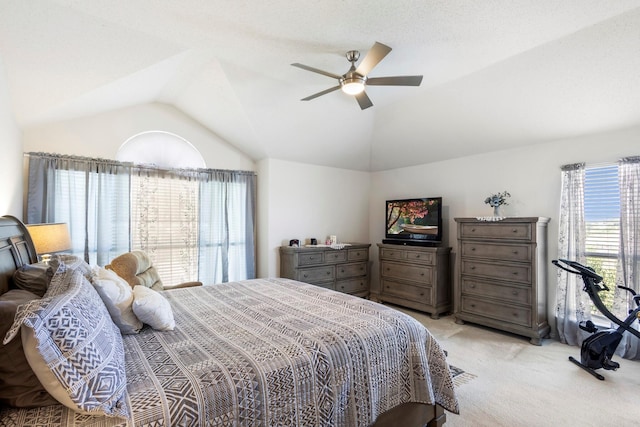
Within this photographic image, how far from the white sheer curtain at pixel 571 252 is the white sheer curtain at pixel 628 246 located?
0.30m

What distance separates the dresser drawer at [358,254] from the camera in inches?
195

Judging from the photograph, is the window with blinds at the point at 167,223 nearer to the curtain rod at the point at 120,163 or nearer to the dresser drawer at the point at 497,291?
the curtain rod at the point at 120,163

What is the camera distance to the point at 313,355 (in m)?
1.47

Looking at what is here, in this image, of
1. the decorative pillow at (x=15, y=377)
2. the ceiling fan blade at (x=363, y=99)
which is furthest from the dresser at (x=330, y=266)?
the decorative pillow at (x=15, y=377)

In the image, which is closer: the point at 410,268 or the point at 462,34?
the point at 462,34

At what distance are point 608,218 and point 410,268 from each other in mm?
2339

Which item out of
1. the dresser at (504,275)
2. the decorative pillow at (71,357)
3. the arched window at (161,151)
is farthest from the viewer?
the arched window at (161,151)

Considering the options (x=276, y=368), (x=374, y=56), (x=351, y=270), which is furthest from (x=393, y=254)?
(x=276, y=368)

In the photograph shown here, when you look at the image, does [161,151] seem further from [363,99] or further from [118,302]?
[118,302]

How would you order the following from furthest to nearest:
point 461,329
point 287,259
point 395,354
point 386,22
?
point 287,259
point 461,329
point 386,22
point 395,354

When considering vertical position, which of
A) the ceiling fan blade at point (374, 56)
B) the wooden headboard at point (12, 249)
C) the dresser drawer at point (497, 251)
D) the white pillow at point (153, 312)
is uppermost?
the ceiling fan blade at point (374, 56)

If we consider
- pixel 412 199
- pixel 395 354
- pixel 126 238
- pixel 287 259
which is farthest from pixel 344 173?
pixel 395 354

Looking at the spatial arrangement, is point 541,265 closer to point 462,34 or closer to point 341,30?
point 462,34

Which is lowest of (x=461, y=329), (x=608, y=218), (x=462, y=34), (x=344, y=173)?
(x=461, y=329)
